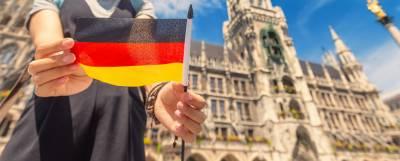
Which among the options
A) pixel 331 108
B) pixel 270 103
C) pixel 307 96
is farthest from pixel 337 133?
pixel 270 103

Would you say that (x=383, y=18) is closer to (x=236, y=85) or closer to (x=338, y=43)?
(x=236, y=85)

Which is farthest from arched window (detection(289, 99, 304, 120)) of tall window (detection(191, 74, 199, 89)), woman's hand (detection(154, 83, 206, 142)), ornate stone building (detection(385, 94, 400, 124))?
ornate stone building (detection(385, 94, 400, 124))

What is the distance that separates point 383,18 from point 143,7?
25.1 meters

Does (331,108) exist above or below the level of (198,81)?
below

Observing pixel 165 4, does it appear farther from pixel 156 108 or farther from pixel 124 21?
pixel 156 108

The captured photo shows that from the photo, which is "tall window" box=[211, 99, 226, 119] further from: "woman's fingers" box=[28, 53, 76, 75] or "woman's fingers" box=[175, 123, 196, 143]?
"woman's fingers" box=[28, 53, 76, 75]

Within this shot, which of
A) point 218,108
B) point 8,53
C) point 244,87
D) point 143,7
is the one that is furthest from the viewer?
point 244,87

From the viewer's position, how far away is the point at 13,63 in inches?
697

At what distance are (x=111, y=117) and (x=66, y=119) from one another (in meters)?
0.26

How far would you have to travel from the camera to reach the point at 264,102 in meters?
24.4

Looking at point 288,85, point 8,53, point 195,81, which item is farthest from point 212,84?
point 8,53

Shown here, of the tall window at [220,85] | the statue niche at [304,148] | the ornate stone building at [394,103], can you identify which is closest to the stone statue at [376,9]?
the statue niche at [304,148]

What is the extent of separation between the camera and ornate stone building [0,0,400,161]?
19.0 meters

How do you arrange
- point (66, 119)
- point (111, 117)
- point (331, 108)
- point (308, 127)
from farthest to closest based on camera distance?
point (331, 108) → point (308, 127) → point (111, 117) → point (66, 119)
